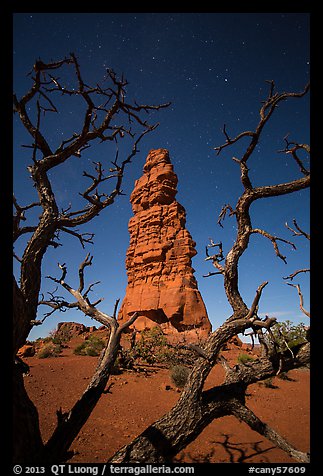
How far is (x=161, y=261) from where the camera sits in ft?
145

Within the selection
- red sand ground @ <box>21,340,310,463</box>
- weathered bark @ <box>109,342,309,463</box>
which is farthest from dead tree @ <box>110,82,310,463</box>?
red sand ground @ <box>21,340,310,463</box>

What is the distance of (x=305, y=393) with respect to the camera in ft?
42.5

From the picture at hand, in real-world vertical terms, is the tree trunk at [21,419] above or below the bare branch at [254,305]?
below

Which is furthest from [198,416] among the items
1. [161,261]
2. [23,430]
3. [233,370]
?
[161,261]

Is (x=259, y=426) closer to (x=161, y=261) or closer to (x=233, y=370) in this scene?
(x=233, y=370)

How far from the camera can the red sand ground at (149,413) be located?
6574mm

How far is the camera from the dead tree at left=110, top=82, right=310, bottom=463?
3.32 meters

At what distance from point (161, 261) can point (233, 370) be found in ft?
132

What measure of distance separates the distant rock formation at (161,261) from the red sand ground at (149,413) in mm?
23552

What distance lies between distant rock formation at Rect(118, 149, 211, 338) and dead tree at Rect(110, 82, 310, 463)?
1333 inches

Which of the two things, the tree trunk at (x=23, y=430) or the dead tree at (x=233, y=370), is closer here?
the tree trunk at (x=23, y=430)

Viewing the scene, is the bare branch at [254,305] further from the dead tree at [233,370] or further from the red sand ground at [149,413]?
the red sand ground at [149,413]

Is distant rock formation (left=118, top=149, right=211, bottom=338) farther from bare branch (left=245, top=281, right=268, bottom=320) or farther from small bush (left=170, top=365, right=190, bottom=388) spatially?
bare branch (left=245, top=281, right=268, bottom=320)

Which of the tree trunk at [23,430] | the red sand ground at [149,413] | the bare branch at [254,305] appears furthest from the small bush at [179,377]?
the tree trunk at [23,430]
